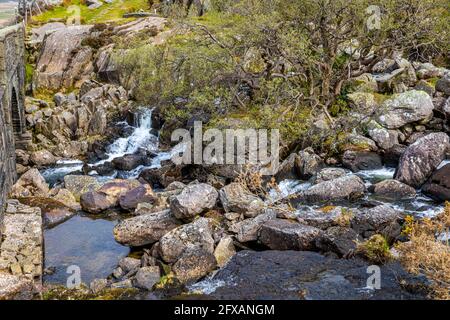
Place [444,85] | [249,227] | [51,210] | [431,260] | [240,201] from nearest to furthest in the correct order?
[431,260] < [249,227] < [240,201] < [51,210] < [444,85]

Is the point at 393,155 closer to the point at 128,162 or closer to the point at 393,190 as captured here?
the point at 393,190

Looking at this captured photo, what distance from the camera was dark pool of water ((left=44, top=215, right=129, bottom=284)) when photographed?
62.2 ft

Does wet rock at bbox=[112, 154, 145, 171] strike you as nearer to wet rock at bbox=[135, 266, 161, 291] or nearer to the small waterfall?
the small waterfall

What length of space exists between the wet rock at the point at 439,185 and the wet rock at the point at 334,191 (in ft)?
9.68

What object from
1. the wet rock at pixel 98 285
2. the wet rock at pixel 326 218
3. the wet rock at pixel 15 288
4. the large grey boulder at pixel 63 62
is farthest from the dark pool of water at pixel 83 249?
the large grey boulder at pixel 63 62

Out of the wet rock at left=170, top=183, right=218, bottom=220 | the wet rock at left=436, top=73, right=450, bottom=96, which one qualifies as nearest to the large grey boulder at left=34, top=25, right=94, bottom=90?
the wet rock at left=170, top=183, right=218, bottom=220

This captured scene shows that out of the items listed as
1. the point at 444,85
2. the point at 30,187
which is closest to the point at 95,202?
the point at 30,187

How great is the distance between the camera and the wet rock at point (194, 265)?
16438 mm

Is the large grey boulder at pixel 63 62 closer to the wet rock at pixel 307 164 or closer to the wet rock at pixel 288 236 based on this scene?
the wet rock at pixel 307 164

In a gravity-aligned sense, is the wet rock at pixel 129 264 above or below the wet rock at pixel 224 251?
below

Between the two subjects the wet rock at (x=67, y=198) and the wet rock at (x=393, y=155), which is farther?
the wet rock at (x=393, y=155)

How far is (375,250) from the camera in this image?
655 inches

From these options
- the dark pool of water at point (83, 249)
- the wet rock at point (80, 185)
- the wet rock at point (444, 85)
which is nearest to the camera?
the dark pool of water at point (83, 249)

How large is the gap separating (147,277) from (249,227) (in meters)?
4.61
